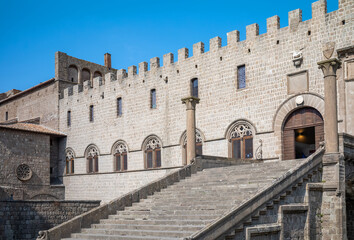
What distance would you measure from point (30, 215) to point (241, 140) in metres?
9.68

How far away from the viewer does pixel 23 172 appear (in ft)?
90.6

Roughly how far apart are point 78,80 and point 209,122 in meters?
14.4

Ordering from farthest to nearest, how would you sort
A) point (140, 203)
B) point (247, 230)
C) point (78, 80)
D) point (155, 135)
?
1. point (78, 80)
2. point (155, 135)
3. point (140, 203)
4. point (247, 230)

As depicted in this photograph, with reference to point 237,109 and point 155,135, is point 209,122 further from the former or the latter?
point 155,135

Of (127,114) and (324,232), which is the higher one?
(127,114)

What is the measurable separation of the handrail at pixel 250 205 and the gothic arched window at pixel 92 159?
1818 centimetres

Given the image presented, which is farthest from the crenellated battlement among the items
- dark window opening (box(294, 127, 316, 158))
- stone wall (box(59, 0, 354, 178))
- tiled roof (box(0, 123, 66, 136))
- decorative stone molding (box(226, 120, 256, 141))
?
tiled roof (box(0, 123, 66, 136))

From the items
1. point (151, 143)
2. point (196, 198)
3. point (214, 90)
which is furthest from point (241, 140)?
point (196, 198)

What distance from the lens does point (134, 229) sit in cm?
1148

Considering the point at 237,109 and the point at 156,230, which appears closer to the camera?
the point at 156,230

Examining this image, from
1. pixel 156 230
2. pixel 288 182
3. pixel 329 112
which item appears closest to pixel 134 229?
pixel 156 230

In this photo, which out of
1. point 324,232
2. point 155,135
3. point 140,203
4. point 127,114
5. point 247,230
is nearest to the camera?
point 247,230

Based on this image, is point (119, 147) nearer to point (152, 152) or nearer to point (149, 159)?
point (149, 159)

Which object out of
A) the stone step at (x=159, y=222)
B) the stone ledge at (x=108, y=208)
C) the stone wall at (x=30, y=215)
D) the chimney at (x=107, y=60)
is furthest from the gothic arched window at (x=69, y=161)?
the stone step at (x=159, y=222)
